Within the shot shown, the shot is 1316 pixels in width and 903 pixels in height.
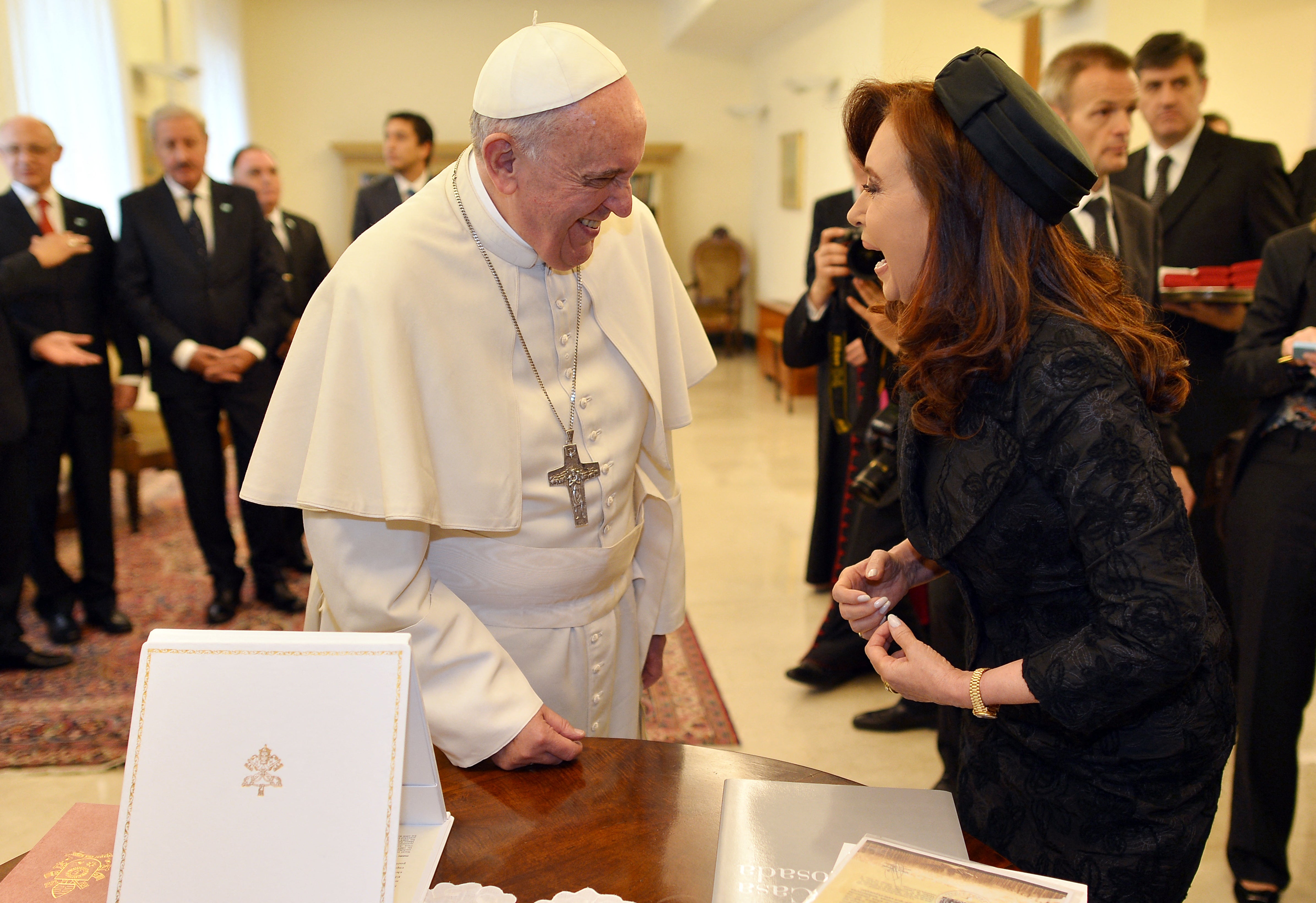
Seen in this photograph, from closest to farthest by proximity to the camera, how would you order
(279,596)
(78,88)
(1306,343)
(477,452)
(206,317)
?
1. (477,452)
2. (1306,343)
3. (206,317)
4. (279,596)
5. (78,88)

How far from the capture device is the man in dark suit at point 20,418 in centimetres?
361

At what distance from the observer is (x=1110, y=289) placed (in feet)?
4.32

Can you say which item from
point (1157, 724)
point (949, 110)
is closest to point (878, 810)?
point (1157, 724)

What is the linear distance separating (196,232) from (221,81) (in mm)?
7646

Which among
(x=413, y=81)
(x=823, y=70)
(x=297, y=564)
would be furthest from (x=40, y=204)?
(x=413, y=81)

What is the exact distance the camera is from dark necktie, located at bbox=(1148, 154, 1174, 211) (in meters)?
3.81

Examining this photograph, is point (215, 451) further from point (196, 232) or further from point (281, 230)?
point (281, 230)

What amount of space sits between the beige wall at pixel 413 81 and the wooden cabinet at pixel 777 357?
261cm

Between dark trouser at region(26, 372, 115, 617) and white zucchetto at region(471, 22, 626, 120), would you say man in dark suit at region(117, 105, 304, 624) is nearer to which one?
dark trouser at region(26, 372, 115, 617)

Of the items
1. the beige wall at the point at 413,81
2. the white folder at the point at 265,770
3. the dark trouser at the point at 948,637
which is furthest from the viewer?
the beige wall at the point at 413,81

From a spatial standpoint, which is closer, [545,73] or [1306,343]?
[545,73]

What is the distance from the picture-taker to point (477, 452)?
58.7 inches

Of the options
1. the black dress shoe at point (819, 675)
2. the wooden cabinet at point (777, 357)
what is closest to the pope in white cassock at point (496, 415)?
the black dress shoe at point (819, 675)

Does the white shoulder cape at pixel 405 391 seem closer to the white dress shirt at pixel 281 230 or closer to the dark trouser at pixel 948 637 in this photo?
the dark trouser at pixel 948 637
